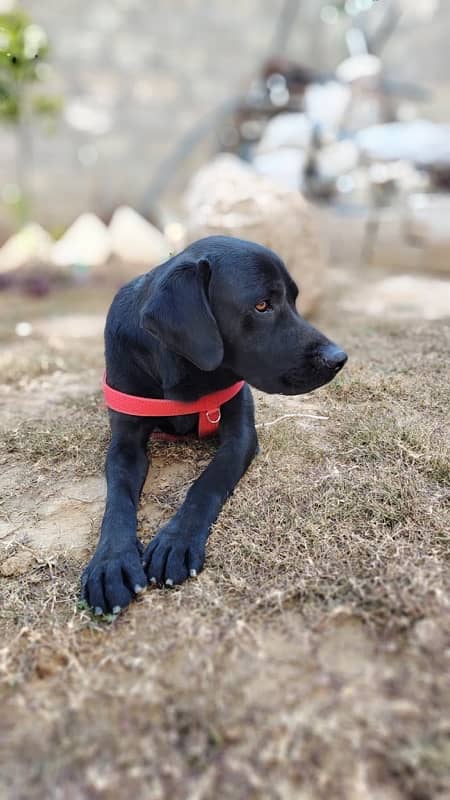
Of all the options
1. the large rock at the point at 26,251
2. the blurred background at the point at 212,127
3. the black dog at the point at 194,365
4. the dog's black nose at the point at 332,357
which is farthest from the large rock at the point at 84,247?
the dog's black nose at the point at 332,357

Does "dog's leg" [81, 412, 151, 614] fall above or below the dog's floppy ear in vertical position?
below

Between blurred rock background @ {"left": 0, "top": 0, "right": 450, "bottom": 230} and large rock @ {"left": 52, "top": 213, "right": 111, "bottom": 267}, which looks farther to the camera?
blurred rock background @ {"left": 0, "top": 0, "right": 450, "bottom": 230}

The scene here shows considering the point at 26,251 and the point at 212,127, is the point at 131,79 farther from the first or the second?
the point at 26,251

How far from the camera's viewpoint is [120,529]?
181 centimetres

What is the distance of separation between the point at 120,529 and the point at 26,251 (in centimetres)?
605

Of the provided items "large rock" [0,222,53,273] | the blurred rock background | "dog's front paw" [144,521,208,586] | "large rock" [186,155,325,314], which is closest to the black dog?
"dog's front paw" [144,521,208,586]

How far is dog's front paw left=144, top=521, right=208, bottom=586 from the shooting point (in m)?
1.65

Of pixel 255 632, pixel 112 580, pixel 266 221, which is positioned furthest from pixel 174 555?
pixel 266 221

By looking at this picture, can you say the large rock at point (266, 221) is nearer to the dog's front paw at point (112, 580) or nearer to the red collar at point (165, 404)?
the red collar at point (165, 404)

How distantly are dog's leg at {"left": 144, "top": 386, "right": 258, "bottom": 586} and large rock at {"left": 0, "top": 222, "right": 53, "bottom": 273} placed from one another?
5.42 meters

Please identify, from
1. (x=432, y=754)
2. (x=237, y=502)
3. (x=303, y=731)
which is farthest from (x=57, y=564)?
(x=432, y=754)

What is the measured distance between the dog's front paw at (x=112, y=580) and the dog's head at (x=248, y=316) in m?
0.62

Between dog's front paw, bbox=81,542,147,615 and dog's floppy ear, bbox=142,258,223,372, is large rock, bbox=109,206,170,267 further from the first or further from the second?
dog's front paw, bbox=81,542,147,615

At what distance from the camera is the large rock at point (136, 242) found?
688cm
